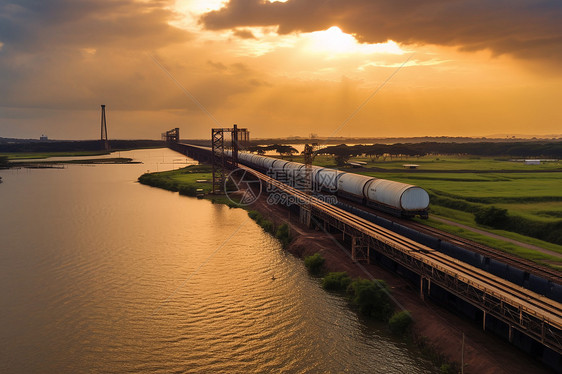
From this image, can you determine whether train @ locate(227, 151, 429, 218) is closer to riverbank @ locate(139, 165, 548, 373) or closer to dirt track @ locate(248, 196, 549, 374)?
riverbank @ locate(139, 165, 548, 373)

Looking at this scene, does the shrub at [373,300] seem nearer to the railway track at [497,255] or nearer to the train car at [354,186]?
the railway track at [497,255]

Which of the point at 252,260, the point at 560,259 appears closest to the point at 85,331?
the point at 252,260

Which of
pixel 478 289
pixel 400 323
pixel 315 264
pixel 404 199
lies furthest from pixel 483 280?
pixel 404 199

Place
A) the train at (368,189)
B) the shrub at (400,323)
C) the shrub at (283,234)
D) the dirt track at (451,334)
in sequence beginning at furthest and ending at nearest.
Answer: the shrub at (283,234), the train at (368,189), the shrub at (400,323), the dirt track at (451,334)

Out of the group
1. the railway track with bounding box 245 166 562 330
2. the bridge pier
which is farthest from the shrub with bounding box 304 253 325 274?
the railway track with bounding box 245 166 562 330

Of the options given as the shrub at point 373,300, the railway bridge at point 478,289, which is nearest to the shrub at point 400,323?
the shrub at point 373,300

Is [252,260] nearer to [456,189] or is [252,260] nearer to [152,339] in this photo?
[152,339]
